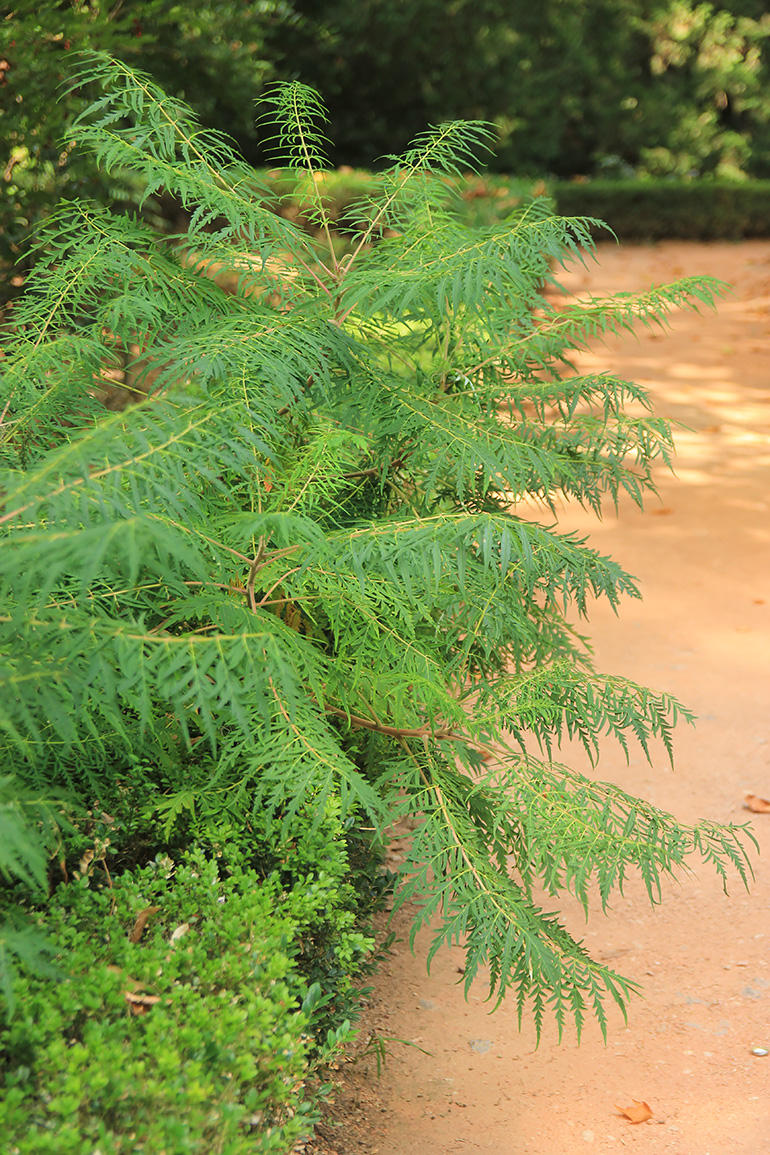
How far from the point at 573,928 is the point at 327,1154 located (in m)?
0.99

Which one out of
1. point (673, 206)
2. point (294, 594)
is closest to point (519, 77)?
point (673, 206)

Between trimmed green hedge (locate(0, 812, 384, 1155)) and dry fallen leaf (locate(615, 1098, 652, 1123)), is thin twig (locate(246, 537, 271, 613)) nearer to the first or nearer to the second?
trimmed green hedge (locate(0, 812, 384, 1155))

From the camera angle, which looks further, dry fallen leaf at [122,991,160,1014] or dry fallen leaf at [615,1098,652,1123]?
dry fallen leaf at [615,1098,652,1123]

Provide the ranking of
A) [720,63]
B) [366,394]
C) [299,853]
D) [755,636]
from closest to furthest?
[299,853] < [366,394] < [755,636] < [720,63]

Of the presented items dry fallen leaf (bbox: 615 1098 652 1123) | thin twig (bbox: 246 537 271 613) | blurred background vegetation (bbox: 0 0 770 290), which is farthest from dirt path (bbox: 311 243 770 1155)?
blurred background vegetation (bbox: 0 0 770 290)

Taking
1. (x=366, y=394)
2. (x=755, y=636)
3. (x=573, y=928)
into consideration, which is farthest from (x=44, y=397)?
(x=755, y=636)

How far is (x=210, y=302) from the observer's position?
81.4 inches

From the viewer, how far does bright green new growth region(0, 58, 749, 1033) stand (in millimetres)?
1390

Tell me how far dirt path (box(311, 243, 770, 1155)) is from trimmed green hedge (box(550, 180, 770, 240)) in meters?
9.03

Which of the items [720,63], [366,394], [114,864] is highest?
[720,63]

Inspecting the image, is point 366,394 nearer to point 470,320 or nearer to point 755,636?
point 470,320

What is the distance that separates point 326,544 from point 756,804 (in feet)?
7.06

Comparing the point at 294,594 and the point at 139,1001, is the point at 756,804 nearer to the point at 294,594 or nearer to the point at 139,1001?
the point at 294,594

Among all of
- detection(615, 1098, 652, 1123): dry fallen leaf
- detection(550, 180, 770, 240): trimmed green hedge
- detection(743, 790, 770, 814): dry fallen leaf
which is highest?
detection(550, 180, 770, 240): trimmed green hedge
